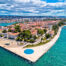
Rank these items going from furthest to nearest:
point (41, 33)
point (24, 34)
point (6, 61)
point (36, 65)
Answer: point (41, 33), point (24, 34), point (6, 61), point (36, 65)

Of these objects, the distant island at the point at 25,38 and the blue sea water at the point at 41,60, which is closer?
the blue sea water at the point at 41,60

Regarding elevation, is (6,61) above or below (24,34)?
below

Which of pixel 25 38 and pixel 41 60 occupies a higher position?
pixel 25 38

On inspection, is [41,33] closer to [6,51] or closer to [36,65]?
[6,51]

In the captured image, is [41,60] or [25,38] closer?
[41,60]

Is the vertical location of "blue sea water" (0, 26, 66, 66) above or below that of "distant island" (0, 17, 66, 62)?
below

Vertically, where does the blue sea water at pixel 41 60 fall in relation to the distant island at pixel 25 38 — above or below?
below

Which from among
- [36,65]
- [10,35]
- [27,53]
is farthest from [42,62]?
[10,35]

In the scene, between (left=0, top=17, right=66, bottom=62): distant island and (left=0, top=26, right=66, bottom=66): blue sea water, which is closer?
(left=0, top=26, right=66, bottom=66): blue sea water

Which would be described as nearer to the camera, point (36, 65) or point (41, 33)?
point (36, 65)

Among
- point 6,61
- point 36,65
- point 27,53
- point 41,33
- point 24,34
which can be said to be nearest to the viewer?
point 36,65
